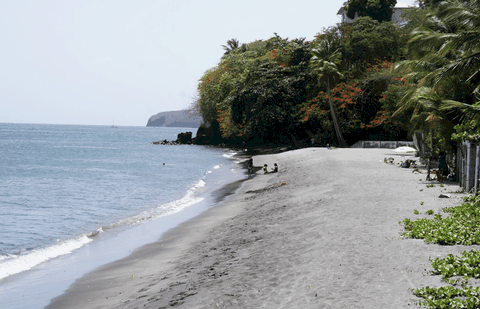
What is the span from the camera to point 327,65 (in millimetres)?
48219

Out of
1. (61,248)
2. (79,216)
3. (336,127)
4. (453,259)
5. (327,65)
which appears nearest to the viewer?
(453,259)

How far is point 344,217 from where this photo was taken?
485 inches

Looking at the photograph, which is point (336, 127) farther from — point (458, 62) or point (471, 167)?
point (471, 167)

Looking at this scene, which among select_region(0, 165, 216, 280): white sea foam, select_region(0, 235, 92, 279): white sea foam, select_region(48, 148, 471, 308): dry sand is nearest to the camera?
select_region(48, 148, 471, 308): dry sand

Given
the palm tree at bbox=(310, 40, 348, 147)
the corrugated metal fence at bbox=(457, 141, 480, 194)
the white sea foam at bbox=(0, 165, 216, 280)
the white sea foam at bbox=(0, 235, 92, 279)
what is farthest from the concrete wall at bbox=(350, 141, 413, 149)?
the white sea foam at bbox=(0, 235, 92, 279)

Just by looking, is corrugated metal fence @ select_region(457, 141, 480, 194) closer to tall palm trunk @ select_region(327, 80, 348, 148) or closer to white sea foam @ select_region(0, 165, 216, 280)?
white sea foam @ select_region(0, 165, 216, 280)

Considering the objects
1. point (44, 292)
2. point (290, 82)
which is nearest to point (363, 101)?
point (290, 82)

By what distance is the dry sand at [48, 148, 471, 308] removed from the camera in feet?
23.2

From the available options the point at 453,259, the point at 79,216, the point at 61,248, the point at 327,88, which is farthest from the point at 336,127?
the point at 453,259

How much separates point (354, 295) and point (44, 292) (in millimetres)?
7433

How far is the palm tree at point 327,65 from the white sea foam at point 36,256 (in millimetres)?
38074

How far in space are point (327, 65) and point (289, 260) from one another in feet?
138

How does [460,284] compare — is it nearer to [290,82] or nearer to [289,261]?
[289,261]

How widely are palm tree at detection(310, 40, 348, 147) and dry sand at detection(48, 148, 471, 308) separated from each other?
31.9 meters
